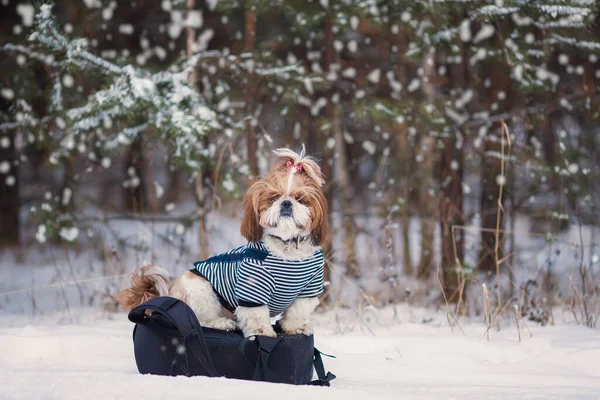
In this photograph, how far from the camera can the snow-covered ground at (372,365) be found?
3.17m

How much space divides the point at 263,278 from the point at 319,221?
44 cm

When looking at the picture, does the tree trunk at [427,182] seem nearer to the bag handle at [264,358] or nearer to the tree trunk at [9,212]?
the bag handle at [264,358]

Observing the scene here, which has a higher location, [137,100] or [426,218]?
[137,100]

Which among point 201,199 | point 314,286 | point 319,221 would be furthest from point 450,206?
point 319,221

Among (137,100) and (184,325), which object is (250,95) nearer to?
(137,100)

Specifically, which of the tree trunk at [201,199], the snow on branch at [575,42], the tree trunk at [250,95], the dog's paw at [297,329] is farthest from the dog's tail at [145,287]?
the snow on branch at [575,42]

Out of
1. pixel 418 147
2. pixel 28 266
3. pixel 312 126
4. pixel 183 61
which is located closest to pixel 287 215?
pixel 183 61

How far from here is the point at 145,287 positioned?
13.6 ft

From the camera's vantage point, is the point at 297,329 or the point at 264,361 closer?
the point at 264,361

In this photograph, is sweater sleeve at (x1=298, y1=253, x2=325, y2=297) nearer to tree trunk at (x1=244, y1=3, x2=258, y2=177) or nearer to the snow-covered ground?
the snow-covered ground

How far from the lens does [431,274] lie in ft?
25.6

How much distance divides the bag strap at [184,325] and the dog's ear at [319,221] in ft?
2.58

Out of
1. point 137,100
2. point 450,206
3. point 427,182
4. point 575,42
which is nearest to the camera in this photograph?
point 137,100

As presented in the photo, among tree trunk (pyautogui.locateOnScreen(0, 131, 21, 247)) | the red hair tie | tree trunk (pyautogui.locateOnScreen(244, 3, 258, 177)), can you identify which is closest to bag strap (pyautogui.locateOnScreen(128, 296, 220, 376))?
the red hair tie
